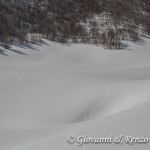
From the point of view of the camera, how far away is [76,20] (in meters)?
33.1

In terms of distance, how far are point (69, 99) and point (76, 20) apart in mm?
20357

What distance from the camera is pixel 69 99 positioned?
556 inches

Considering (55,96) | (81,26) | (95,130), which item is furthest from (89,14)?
(95,130)

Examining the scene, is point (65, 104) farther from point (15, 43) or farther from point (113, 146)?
point (15, 43)

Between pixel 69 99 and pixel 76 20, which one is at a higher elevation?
pixel 76 20

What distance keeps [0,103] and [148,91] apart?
22.4 ft

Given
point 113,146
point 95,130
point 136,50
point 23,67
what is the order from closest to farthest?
1. point 113,146
2. point 95,130
3. point 23,67
4. point 136,50

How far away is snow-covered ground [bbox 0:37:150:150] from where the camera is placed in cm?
787

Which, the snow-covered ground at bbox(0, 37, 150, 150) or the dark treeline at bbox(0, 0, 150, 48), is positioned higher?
the dark treeline at bbox(0, 0, 150, 48)

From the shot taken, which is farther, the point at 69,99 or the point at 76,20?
the point at 76,20

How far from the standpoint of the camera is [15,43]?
26.9m

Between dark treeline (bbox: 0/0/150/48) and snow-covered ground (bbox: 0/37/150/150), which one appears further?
dark treeline (bbox: 0/0/150/48)

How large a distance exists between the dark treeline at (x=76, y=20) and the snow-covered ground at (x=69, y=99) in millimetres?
3403

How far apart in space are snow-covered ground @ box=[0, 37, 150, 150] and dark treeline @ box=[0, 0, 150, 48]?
11.2 feet
